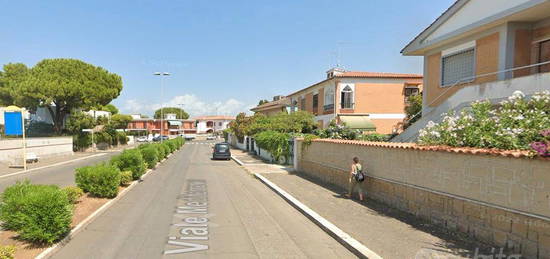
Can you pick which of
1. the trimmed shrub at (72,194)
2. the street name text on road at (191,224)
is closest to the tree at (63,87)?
the street name text on road at (191,224)

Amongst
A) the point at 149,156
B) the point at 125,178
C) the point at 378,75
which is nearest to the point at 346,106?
the point at 378,75

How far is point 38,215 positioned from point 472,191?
7810mm

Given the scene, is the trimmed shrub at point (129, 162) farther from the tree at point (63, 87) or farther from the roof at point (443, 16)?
the tree at point (63, 87)

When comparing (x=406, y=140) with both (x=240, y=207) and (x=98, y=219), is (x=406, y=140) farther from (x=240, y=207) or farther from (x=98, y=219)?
(x=98, y=219)

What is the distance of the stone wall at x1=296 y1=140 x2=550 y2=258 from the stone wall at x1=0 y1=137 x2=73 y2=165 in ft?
80.8

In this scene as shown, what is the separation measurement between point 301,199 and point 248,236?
3.86 metres

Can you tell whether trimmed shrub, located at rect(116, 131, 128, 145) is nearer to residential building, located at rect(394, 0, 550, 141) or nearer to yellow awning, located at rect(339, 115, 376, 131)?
yellow awning, located at rect(339, 115, 376, 131)

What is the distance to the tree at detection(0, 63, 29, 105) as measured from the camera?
3652cm

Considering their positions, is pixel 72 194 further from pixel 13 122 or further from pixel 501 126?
pixel 13 122

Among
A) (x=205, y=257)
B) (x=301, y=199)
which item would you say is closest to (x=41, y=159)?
(x=301, y=199)

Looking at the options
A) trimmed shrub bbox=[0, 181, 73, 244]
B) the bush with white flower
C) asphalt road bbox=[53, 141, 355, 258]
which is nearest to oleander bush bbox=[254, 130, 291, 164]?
asphalt road bbox=[53, 141, 355, 258]

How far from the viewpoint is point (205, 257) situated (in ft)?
16.4

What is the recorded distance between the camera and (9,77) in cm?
3853

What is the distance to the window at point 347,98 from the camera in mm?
26719
